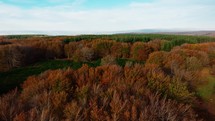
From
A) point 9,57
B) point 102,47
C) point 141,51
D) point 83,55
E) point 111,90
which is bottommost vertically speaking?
point 83,55

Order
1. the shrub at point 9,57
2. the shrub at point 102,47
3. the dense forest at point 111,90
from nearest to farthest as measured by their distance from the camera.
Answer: the dense forest at point 111,90
the shrub at point 9,57
the shrub at point 102,47

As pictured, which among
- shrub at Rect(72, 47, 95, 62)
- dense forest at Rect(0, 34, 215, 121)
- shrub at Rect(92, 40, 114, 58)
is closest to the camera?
dense forest at Rect(0, 34, 215, 121)

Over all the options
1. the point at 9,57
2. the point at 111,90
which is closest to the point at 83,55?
the point at 9,57

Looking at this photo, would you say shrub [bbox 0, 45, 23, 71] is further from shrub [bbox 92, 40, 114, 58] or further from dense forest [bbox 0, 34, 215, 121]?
shrub [bbox 92, 40, 114, 58]

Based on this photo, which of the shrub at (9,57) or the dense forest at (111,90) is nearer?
the dense forest at (111,90)

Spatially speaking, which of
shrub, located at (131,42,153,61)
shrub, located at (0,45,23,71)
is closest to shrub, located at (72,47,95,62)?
shrub, located at (131,42,153,61)

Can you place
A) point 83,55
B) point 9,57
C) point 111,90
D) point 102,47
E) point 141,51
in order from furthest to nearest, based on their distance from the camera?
point 102,47 < point 141,51 < point 83,55 < point 9,57 < point 111,90

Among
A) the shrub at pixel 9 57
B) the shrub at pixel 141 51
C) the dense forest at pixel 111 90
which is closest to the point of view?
the dense forest at pixel 111 90

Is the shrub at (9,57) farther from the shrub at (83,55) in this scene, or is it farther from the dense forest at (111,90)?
the shrub at (83,55)

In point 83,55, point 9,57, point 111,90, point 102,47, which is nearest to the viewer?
point 111,90

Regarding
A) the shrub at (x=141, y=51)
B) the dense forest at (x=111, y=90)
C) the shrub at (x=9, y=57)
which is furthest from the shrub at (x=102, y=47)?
the shrub at (x=9, y=57)

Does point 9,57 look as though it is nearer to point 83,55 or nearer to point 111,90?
point 83,55
